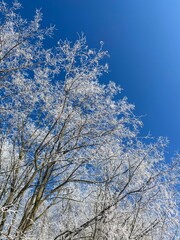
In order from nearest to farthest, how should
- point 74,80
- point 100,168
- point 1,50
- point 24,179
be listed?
point 1,50
point 24,179
point 74,80
point 100,168

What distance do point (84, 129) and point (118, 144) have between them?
0.97 m

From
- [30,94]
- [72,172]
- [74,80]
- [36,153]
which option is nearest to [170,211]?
[72,172]

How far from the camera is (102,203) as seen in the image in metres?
7.74

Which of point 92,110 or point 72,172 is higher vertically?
point 92,110

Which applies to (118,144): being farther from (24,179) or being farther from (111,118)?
(24,179)

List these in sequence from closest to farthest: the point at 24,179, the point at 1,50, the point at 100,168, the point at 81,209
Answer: the point at 1,50, the point at 24,179, the point at 100,168, the point at 81,209

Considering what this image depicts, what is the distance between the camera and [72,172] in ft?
22.2

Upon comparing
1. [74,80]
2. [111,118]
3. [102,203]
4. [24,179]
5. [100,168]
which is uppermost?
[74,80]

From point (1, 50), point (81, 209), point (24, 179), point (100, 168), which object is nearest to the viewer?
point (1, 50)

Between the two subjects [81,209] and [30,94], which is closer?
[30,94]

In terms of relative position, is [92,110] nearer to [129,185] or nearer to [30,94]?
[30,94]

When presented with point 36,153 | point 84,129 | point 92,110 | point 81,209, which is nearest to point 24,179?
point 36,153

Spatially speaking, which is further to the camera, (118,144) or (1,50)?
(118,144)

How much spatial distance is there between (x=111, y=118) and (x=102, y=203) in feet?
8.94
